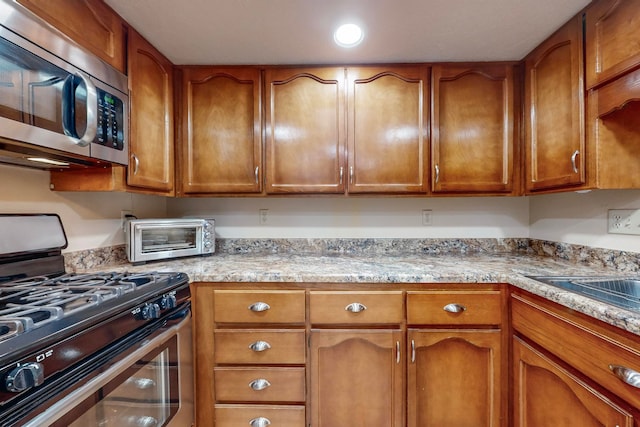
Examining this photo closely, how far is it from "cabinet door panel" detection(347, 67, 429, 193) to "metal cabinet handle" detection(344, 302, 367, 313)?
65 cm

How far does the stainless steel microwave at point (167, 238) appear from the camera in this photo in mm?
1490

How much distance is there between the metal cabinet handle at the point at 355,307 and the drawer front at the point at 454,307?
0.21 metres

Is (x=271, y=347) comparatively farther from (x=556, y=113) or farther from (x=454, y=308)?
(x=556, y=113)

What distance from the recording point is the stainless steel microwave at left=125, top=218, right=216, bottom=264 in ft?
4.89

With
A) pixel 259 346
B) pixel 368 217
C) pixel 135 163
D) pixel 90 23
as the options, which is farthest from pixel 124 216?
pixel 368 217

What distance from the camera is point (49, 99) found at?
0.91 meters

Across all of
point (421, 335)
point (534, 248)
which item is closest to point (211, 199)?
point (421, 335)

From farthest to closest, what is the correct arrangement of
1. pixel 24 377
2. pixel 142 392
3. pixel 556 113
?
pixel 556 113
pixel 142 392
pixel 24 377

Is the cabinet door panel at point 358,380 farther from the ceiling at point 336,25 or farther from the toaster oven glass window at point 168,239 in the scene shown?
the ceiling at point 336,25

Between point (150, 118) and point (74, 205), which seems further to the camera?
point (150, 118)

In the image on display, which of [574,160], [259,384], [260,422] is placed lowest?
[260,422]

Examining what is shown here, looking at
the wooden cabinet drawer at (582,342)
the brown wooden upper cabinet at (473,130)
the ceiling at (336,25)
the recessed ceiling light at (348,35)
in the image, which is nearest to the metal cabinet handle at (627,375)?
the wooden cabinet drawer at (582,342)

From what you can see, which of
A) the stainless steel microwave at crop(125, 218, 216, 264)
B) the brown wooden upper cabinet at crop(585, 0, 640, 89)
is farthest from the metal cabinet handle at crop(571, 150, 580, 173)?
the stainless steel microwave at crop(125, 218, 216, 264)

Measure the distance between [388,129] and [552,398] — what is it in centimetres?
138
